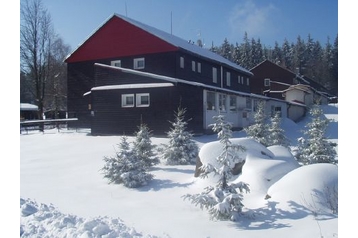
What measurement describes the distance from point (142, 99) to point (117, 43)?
19.4ft

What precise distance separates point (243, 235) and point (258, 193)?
6.18 feet

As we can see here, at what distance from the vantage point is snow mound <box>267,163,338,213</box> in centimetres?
550

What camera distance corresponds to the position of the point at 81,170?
10.4 metres

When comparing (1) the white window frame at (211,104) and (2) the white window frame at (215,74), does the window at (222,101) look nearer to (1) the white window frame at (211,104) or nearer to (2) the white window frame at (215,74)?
(1) the white window frame at (211,104)

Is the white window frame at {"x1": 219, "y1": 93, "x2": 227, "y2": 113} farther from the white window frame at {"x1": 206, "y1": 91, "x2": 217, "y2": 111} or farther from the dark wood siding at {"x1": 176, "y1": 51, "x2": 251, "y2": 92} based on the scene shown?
the dark wood siding at {"x1": 176, "y1": 51, "x2": 251, "y2": 92}

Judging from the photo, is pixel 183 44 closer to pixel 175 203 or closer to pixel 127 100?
pixel 127 100

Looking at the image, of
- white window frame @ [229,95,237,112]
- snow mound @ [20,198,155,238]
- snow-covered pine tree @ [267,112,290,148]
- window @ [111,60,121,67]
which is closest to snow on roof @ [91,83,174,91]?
window @ [111,60,121,67]

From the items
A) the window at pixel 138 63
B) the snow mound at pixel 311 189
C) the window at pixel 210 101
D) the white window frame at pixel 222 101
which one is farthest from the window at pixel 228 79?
the snow mound at pixel 311 189

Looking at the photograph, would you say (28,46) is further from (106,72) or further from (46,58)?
(106,72)

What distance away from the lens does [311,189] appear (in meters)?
5.75

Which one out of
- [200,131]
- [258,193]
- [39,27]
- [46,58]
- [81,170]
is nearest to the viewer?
[258,193]

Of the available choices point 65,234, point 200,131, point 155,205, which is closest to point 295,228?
point 155,205

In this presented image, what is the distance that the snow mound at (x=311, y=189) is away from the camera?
5504mm

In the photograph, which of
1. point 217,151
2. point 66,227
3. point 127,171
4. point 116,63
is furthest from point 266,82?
point 66,227
